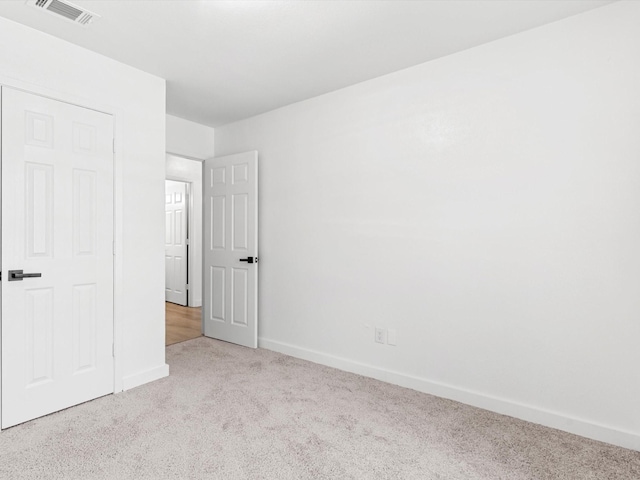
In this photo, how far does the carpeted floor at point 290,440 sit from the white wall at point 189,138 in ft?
8.35

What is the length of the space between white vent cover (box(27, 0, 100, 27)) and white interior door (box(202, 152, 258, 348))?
1.86 meters

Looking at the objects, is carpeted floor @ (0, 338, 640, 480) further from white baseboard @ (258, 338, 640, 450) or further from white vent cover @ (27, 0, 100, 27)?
white vent cover @ (27, 0, 100, 27)

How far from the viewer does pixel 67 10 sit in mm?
2213

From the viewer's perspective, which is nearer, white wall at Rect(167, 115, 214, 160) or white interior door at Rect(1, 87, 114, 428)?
white interior door at Rect(1, 87, 114, 428)

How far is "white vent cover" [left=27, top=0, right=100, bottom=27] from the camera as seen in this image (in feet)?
7.00

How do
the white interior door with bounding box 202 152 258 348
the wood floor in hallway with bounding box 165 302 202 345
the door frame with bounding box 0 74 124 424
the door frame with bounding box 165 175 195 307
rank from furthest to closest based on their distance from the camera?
the door frame with bounding box 165 175 195 307 < the wood floor in hallway with bounding box 165 302 202 345 < the white interior door with bounding box 202 152 258 348 < the door frame with bounding box 0 74 124 424

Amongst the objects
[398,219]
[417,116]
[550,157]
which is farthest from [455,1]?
[398,219]

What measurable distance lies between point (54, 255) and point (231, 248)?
A: 1.86 meters

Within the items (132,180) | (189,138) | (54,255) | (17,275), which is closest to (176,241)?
(189,138)

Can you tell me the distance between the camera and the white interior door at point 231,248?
156 inches

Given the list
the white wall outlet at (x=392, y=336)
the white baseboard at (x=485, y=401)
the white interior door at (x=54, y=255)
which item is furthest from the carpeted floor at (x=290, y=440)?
the white wall outlet at (x=392, y=336)

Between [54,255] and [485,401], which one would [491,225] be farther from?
[54,255]

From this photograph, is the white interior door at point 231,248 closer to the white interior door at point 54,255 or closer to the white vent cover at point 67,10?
the white interior door at point 54,255

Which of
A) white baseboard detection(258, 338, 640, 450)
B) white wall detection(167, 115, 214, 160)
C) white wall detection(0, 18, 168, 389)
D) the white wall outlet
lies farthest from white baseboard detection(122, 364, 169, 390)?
white wall detection(167, 115, 214, 160)
